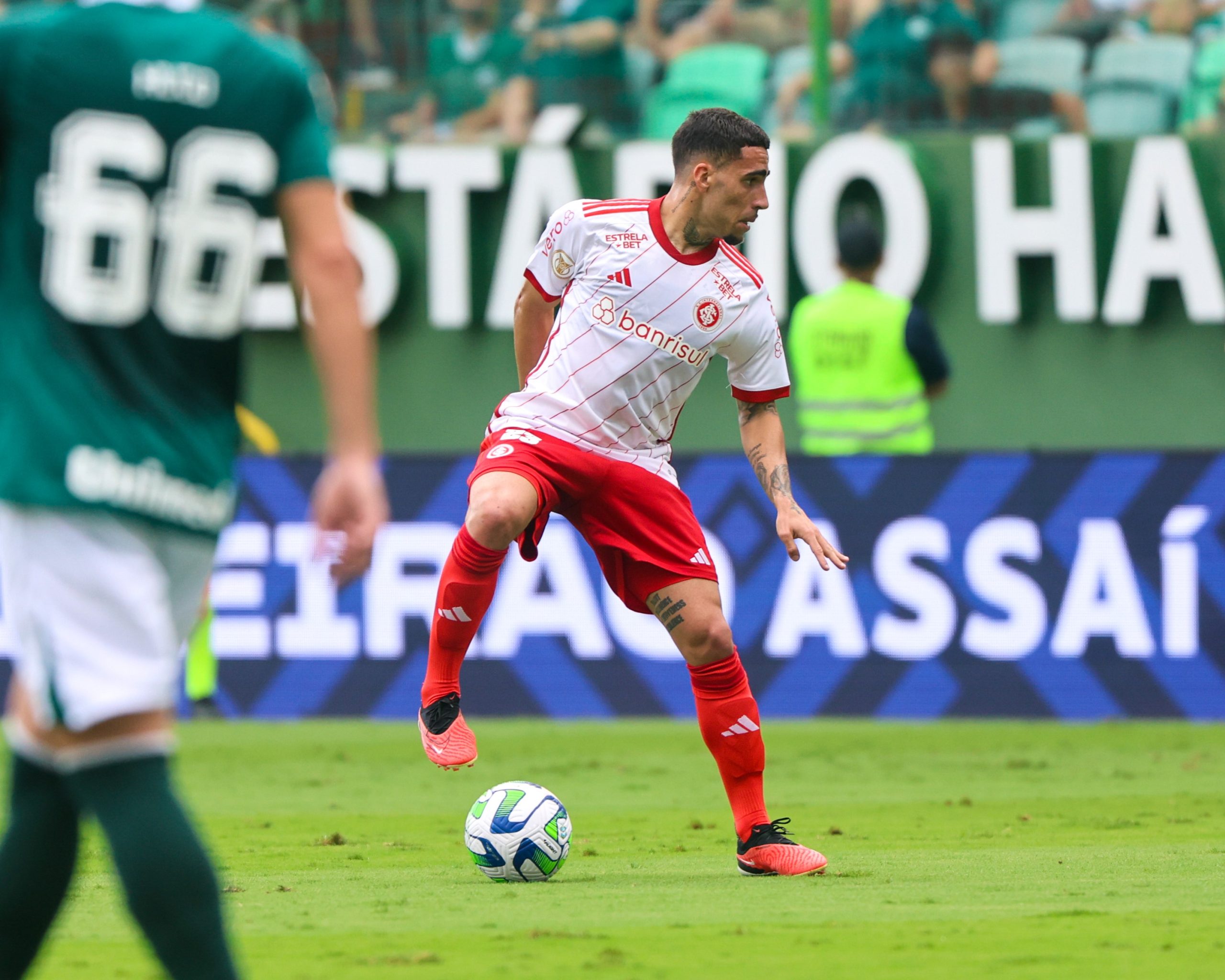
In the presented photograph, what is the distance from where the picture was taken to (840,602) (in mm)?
10789

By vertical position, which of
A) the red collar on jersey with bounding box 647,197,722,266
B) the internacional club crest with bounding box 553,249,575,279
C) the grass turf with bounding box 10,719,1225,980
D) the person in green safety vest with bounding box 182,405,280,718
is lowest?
the person in green safety vest with bounding box 182,405,280,718

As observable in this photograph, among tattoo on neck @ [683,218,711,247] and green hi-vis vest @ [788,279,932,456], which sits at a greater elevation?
tattoo on neck @ [683,218,711,247]

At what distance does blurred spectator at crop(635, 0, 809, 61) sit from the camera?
14047 millimetres

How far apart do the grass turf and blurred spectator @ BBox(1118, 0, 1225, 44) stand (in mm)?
5359

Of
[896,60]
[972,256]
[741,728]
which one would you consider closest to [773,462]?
[741,728]

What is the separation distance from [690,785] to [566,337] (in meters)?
2.83

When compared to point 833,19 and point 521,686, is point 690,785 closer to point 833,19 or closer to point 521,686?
point 521,686

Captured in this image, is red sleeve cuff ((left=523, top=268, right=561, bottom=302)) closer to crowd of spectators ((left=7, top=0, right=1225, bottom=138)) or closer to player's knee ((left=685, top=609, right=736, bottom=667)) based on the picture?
player's knee ((left=685, top=609, right=736, bottom=667))

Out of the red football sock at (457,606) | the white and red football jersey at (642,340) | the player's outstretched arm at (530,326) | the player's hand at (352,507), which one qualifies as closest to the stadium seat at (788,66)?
the player's outstretched arm at (530,326)

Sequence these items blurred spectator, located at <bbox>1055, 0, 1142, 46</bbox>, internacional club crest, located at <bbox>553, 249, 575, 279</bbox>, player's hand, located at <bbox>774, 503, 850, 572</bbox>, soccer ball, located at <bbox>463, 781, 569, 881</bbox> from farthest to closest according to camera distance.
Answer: blurred spectator, located at <bbox>1055, 0, 1142, 46</bbox>, internacional club crest, located at <bbox>553, 249, 575, 279</bbox>, soccer ball, located at <bbox>463, 781, 569, 881</bbox>, player's hand, located at <bbox>774, 503, 850, 572</bbox>

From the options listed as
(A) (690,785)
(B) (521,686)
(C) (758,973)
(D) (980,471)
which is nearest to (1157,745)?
(D) (980,471)

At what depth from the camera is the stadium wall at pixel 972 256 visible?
529 inches

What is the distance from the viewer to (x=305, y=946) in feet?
15.4

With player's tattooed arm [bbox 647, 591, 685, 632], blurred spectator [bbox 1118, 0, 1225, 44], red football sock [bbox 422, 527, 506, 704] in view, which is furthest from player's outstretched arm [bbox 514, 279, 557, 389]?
blurred spectator [bbox 1118, 0, 1225, 44]
